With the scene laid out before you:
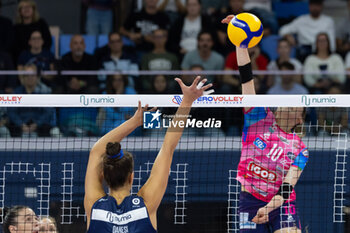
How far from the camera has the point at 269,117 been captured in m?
6.80

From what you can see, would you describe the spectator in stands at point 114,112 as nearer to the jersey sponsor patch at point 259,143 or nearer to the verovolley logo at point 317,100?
the jersey sponsor patch at point 259,143

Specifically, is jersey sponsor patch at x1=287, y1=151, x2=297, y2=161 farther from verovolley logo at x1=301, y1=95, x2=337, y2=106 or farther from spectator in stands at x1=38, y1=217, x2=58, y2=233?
spectator in stands at x1=38, y1=217, x2=58, y2=233

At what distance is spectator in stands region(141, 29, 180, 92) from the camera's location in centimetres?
1094

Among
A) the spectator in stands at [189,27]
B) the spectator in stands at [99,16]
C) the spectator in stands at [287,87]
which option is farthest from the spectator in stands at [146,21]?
the spectator in stands at [287,87]

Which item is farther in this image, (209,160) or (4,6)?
(4,6)

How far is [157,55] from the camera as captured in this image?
11.1 m

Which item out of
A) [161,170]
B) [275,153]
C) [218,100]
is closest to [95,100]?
[218,100]

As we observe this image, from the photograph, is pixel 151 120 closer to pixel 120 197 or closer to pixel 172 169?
pixel 120 197

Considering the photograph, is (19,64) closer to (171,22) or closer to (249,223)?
(171,22)

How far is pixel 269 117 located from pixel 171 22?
19.2 ft

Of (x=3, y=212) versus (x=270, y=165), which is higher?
(x=270, y=165)

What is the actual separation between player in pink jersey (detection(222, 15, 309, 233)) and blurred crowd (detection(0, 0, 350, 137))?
2118 mm

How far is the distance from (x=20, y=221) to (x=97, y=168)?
138cm

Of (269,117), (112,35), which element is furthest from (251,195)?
(112,35)
